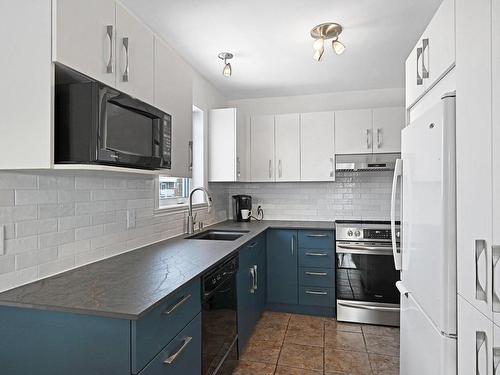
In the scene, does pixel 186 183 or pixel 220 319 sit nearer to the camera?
pixel 220 319

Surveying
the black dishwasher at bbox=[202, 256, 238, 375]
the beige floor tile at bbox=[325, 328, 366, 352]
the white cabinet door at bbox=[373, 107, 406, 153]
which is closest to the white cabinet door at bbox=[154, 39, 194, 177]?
the black dishwasher at bbox=[202, 256, 238, 375]

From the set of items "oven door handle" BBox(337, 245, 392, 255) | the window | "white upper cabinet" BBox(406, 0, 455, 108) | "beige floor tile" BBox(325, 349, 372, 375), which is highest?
"white upper cabinet" BBox(406, 0, 455, 108)

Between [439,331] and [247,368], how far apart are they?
157cm

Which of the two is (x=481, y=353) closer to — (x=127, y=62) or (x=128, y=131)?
(x=128, y=131)

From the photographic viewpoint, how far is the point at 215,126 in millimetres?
3574

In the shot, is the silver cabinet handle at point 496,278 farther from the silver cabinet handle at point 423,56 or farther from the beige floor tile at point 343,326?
the beige floor tile at point 343,326

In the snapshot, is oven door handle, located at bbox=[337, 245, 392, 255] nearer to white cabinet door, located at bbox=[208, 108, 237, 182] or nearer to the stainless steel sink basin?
the stainless steel sink basin

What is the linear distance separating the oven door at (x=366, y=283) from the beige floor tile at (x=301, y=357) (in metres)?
0.69

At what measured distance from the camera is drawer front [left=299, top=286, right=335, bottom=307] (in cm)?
325

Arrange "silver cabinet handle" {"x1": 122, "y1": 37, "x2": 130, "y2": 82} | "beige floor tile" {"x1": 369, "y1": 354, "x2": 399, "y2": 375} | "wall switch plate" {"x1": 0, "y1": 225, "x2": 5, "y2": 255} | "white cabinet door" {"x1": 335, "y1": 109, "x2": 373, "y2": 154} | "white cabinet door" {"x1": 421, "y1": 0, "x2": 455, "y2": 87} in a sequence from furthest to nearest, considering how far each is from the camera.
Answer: "white cabinet door" {"x1": 335, "y1": 109, "x2": 373, "y2": 154}
"beige floor tile" {"x1": 369, "y1": 354, "x2": 399, "y2": 375}
"silver cabinet handle" {"x1": 122, "y1": 37, "x2": 130, "y2": 82}
"wall switch plate" {"x1": 0, "y1": 225, "x2": 5, "y2": 255}
"white cabinet door" {"x1": 421, "y1": 0, "x2": 455, "y2": 87}

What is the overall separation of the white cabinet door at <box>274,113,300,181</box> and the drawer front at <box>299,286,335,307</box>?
123cm

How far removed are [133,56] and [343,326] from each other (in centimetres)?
288

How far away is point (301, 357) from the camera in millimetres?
2504

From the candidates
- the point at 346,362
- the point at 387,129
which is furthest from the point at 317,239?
the point at 387,129
